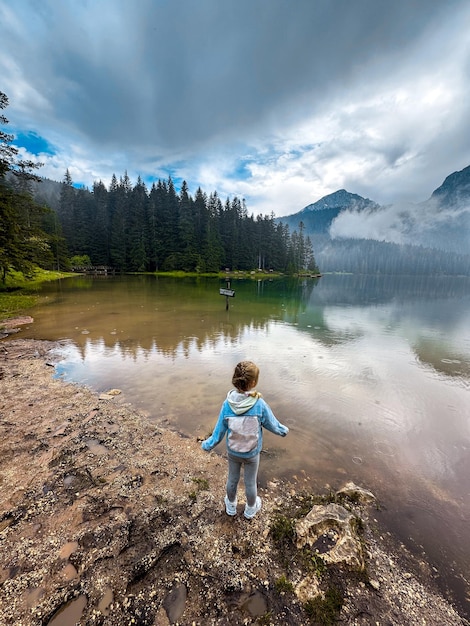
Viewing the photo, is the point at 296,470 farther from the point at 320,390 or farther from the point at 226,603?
the point at 320,390

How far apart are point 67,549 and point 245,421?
2.61 meters

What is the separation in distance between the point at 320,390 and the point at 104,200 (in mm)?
92814

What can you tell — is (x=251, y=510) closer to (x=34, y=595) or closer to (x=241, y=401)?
(x=241, y=401)

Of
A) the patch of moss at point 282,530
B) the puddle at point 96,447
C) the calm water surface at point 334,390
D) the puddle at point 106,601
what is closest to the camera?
the puddle at point 106,601

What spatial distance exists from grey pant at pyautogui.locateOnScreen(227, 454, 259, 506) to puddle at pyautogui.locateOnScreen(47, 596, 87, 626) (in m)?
1.90

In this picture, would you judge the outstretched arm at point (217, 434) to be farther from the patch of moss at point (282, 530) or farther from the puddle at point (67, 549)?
the puddle at point (67, 549)

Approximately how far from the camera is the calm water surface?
4656mm

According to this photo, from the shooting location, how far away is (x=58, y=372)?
30.5 ft

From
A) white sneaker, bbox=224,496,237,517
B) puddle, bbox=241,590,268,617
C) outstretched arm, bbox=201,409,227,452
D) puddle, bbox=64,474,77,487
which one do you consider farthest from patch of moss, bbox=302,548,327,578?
puddle, bbox=64,474,77,487

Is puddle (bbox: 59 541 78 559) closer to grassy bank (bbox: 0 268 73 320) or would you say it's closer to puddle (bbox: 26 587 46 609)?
puddle (bbox: 26 587 46 609)

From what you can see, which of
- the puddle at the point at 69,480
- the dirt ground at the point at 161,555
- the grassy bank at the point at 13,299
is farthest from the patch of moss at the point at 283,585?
the grassy bank at the point at 13,299

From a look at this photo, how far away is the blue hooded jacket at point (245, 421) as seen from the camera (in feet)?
11.9

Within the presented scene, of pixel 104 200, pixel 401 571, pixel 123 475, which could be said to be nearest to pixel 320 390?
pixel 401 571

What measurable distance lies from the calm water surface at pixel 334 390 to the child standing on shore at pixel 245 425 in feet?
4.28
